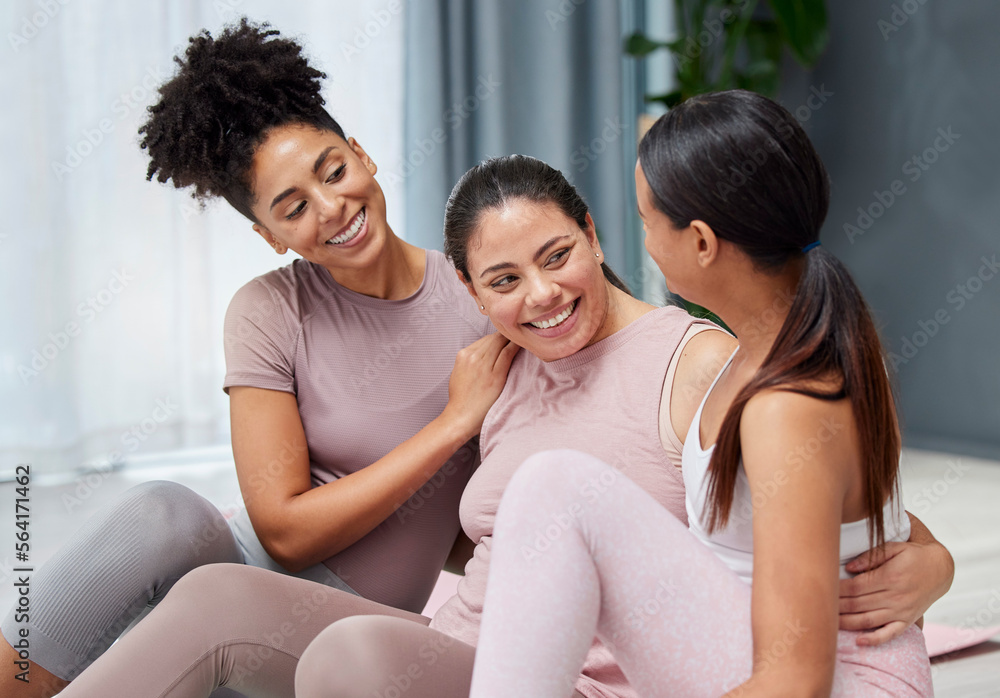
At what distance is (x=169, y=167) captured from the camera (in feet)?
4.25

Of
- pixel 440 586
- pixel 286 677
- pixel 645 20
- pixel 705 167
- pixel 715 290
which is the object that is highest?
pixel 645 20

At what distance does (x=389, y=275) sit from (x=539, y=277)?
0.36m

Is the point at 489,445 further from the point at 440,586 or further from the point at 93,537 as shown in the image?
the point at 440,586

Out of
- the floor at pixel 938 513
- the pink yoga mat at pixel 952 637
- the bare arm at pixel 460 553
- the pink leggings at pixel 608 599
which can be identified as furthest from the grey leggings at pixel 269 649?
the pink yoga mat at pixel 952 637

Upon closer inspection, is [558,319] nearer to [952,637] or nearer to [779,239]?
[779,239]

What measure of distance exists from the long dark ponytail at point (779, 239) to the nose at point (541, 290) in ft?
0.72

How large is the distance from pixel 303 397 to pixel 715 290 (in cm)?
67

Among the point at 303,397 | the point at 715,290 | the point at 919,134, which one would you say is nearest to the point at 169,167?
the point at 303,397

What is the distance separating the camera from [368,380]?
1312mm

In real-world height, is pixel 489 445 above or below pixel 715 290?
below

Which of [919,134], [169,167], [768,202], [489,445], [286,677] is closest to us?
[768,202]

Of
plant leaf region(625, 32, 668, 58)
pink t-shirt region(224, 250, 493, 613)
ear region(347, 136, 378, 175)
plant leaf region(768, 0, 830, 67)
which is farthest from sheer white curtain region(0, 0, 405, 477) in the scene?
pink t-shirt region(224, 250, 493, 613)

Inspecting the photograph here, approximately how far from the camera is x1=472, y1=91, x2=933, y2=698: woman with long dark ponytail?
2.35 feet

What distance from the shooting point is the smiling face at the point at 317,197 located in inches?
48.6
